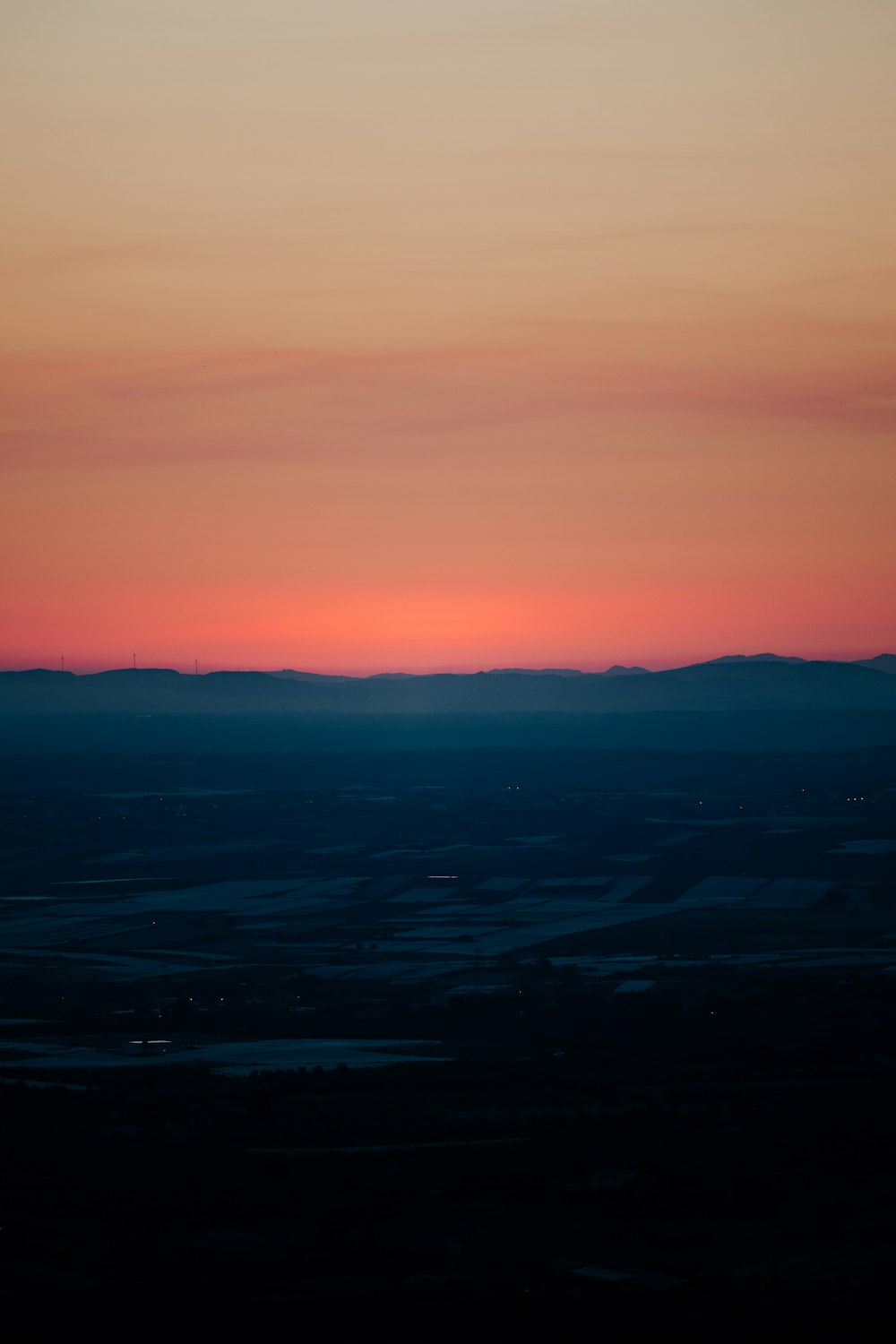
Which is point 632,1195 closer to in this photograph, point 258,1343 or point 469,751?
point 258,1343

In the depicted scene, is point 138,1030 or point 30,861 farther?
point 30,861

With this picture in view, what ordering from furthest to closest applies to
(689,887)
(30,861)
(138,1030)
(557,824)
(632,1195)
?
(557,824)
(30,861)
(689,887)
(138,1030)
(632,1195)

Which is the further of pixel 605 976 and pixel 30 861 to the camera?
pixel 30 861

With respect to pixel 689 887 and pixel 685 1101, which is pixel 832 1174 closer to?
pixel 685 1101

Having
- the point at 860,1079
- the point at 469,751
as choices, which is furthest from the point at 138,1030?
the point at 469,751

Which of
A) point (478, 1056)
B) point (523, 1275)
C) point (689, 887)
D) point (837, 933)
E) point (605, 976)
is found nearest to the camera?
point (523, 1275)

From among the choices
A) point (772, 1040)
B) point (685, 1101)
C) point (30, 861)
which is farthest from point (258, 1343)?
point (30, 861)
